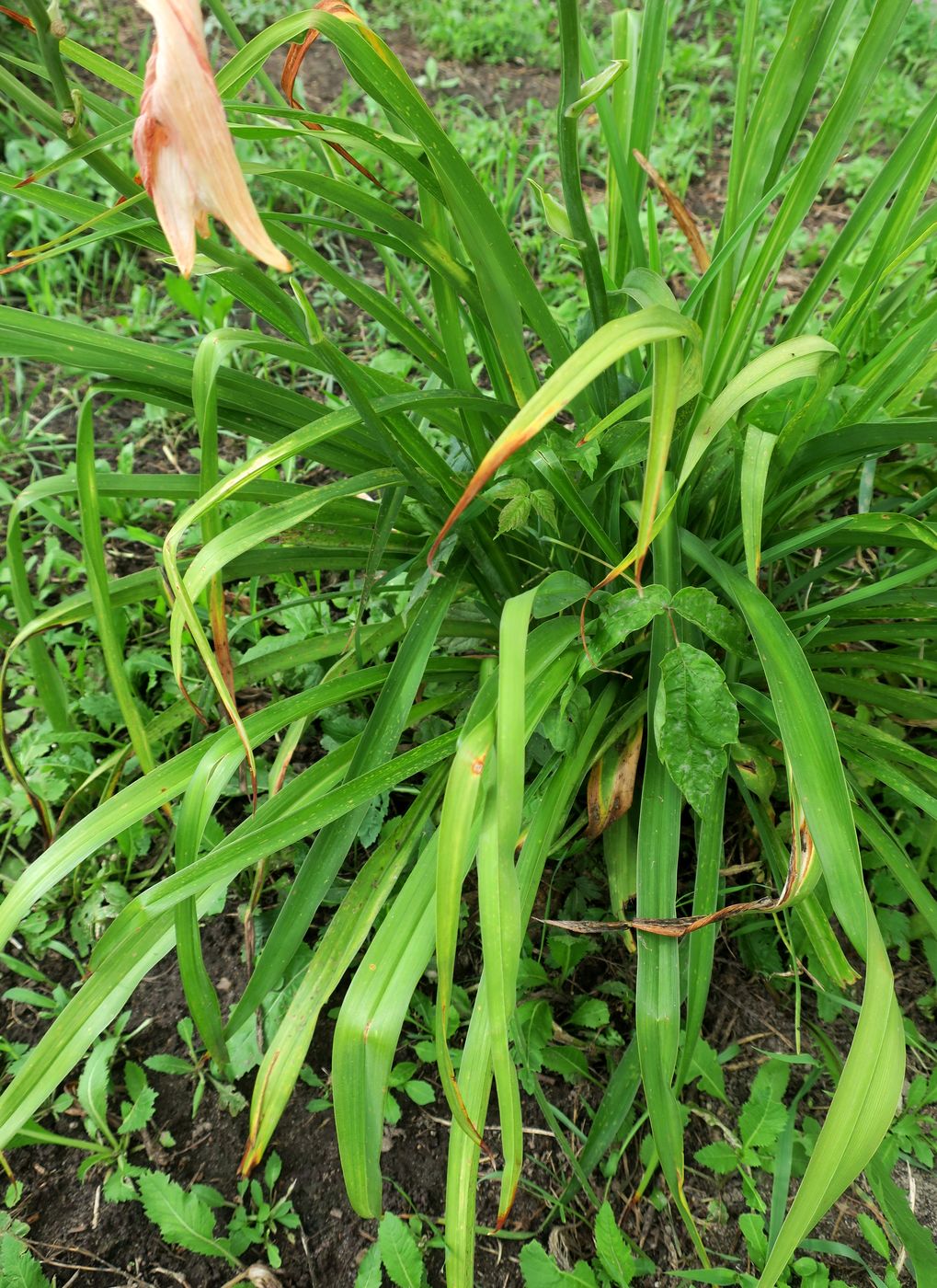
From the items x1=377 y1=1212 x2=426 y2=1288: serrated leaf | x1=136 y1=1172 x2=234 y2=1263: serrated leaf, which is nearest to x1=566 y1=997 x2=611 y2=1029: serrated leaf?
x1=377 y1=1212 x2=426 y2=1288: serrated leaf

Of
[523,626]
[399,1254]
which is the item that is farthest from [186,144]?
[399,1254]

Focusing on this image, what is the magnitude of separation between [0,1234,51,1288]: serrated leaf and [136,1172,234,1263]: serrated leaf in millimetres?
123

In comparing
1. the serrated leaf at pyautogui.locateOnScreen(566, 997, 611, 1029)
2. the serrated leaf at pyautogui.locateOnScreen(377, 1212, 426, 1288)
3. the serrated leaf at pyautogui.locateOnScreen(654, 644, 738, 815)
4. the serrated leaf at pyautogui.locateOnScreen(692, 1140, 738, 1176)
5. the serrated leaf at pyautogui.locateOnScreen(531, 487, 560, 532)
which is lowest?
the serrated leaf at pyautogui.locateOnScreen(692, 1140, 738, 1176)

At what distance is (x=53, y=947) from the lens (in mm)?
1274

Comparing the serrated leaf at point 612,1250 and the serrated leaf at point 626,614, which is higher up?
the serrated leaf at point 626,614

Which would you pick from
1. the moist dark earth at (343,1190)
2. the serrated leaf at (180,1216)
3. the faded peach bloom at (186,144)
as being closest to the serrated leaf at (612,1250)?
the moist dark earth at (343,1190)

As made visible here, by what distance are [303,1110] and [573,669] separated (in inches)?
26.8

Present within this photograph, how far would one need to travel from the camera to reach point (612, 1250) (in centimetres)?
96

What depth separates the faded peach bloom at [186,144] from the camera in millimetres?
440

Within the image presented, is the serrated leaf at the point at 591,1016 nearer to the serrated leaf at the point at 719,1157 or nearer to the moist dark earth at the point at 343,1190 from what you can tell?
the moist dark earth at the point at 343,1190

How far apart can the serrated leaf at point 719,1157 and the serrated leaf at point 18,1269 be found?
30.1 inches

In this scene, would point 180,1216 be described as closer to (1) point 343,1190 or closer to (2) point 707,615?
(1) point 343,1190

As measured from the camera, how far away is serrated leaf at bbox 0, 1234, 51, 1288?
0.98 metres

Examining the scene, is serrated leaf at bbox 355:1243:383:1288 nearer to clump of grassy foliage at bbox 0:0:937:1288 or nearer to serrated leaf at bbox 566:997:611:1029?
clump of grassy foliage at bbox 0:0:937:1288
